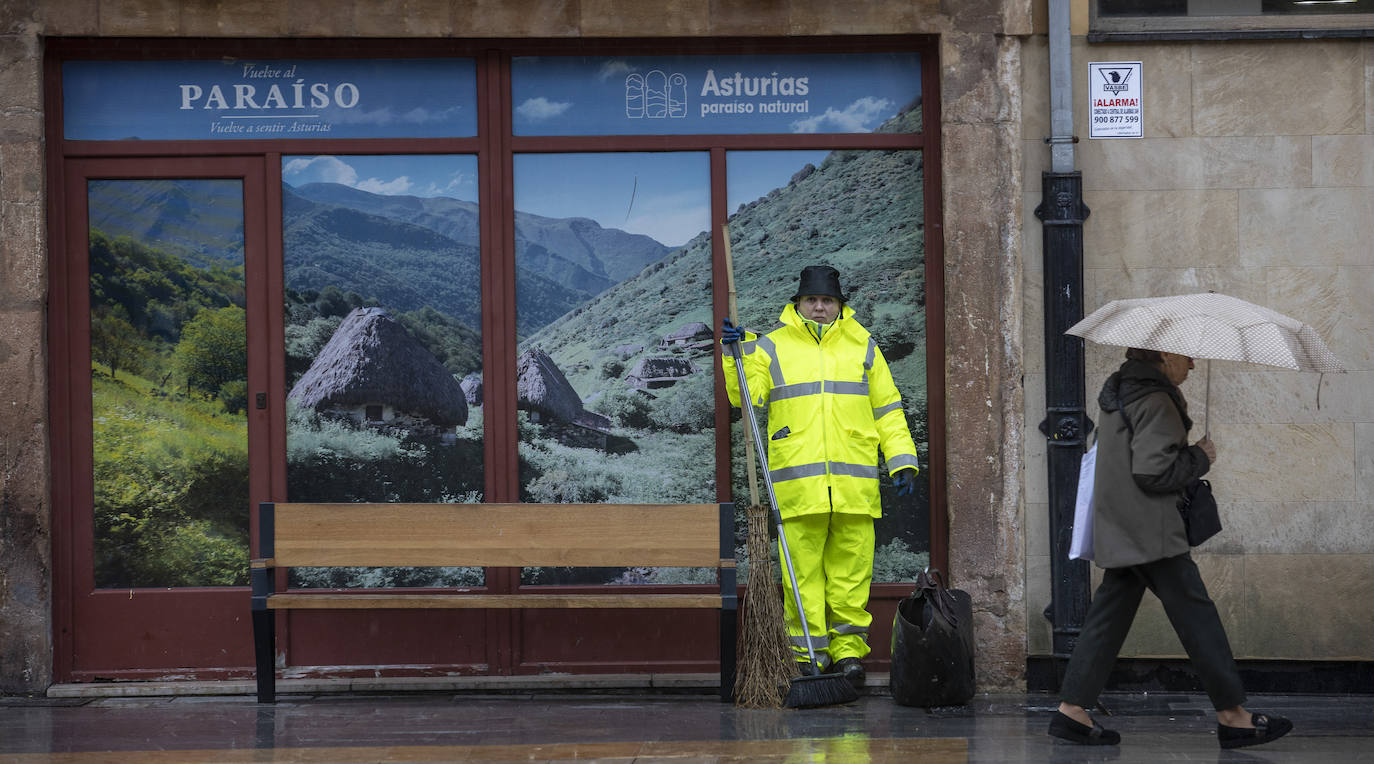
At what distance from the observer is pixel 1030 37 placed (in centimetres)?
673

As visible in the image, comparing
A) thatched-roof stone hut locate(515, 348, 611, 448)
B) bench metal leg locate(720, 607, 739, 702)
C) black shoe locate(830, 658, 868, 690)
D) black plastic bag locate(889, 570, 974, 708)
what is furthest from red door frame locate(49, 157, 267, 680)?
black plastic bag locate(889, 570, 974, 708)

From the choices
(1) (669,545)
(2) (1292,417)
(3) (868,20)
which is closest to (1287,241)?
(2) (1292,417)

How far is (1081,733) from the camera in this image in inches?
218

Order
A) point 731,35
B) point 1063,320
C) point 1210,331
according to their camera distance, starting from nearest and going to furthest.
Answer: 1. point 1210,331
2. point 1063,320
3. point 731,35

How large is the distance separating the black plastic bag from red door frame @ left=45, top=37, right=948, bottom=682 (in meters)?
0.63

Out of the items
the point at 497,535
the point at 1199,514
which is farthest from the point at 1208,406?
the point at 497,535

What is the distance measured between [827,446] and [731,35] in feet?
6.82

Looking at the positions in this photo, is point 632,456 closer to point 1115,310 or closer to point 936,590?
point 936,590

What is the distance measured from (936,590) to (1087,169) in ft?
7.17

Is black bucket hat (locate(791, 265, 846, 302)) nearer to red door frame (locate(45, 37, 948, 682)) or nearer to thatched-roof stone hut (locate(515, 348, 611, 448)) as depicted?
red door frame (locate(45, 37, 948, 682))

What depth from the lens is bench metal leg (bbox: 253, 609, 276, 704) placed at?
20.9 ft

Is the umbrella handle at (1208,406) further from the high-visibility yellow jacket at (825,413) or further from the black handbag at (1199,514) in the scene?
the high-visibility yellow jacket at (825,413)

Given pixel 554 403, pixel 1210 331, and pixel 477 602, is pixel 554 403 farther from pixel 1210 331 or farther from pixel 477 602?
pixel 1210 331

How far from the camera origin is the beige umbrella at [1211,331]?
16.7ft
